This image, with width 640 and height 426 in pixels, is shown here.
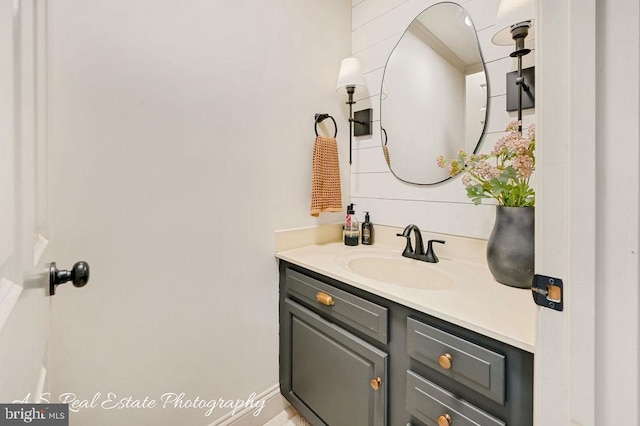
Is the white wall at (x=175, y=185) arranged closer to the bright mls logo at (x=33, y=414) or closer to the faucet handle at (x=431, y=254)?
the bright mls logo at (x=33, y=414)

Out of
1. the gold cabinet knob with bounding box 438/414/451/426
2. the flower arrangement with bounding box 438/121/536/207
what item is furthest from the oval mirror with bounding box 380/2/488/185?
the gold cabinet knob with bounding box 438/414/451/426

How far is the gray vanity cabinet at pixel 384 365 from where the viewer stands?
66 centimetres

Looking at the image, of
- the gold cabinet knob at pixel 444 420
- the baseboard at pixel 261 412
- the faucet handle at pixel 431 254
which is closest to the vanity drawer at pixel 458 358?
the gold cabinet knob at pixel 444 420

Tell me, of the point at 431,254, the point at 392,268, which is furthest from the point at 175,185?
the point at 431,254

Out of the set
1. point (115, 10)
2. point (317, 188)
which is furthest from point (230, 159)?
point (115, 10)

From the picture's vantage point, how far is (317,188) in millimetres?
1467

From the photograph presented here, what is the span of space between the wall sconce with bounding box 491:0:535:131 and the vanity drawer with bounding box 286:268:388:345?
810 mm

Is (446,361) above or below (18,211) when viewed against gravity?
below

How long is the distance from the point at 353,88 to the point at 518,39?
0.76 metres

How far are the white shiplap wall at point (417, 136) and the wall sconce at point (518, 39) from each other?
3cm

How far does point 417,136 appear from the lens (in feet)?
4.62

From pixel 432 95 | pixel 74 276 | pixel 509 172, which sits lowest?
pixel 74 276

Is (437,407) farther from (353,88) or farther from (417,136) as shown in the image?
(353,88)

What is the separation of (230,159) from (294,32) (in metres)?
0.77
